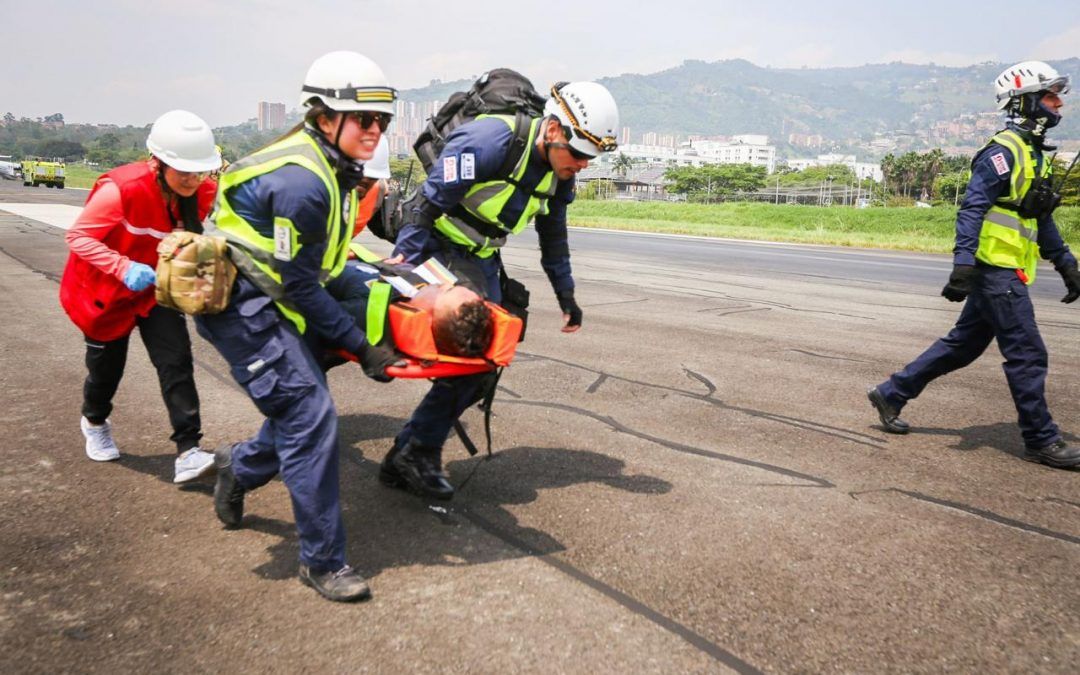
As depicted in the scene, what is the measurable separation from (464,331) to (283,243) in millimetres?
774

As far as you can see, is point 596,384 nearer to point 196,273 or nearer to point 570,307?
point 570,307

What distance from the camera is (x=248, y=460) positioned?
364 cm

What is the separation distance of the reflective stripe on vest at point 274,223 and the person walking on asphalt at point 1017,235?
3910mm

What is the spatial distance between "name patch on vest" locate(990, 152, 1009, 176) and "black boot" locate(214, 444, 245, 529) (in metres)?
4.70

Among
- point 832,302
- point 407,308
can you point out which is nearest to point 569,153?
point 407,308

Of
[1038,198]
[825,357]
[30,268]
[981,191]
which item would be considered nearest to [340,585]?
[981,191]

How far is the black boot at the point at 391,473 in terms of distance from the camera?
4.40 metres

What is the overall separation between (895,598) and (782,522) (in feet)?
2.57

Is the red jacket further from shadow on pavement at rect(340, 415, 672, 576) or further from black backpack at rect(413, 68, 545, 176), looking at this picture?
shadow on pavement at rect(340, 415, 672, 576)

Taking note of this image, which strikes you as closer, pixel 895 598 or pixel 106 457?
pixel 895 598

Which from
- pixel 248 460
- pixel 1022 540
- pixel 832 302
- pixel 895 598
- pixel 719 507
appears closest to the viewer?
pixel 895 598

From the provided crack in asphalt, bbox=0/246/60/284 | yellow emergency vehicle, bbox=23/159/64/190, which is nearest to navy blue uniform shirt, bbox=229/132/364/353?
crack in asphalt, bbox=0/246/60/284

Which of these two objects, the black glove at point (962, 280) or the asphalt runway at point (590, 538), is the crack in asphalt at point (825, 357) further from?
the black glove at point (962, 280)

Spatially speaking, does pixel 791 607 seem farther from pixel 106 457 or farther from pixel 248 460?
pixel 106 457
